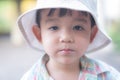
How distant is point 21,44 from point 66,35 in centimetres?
1079

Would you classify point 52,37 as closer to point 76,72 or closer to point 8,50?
point 76,72

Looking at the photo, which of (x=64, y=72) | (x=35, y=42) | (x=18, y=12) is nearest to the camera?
(x=64, y=72)

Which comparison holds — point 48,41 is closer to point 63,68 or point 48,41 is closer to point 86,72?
point 63,68

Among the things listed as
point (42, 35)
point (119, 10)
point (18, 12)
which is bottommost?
point (18, 12)

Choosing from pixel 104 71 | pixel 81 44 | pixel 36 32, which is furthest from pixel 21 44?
pixel 81 44

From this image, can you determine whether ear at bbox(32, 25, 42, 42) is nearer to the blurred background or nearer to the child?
the child

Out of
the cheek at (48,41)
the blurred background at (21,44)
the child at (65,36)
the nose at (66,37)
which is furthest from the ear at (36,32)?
the blurred background at (21,44)

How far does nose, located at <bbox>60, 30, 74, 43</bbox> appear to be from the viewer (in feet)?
7.39

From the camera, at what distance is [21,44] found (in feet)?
42.6

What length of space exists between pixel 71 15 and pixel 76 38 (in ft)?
0.45

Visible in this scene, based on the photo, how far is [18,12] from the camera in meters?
15.3

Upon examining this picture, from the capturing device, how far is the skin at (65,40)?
2.29 m

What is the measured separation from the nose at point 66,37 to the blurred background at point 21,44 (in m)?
3.69

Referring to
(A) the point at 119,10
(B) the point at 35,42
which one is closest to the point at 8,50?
(A) the point at 119,10
